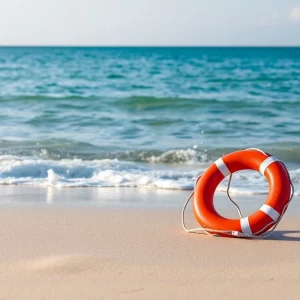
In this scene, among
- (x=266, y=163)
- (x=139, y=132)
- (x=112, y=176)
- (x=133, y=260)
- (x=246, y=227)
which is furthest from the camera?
(x=139, y=132)

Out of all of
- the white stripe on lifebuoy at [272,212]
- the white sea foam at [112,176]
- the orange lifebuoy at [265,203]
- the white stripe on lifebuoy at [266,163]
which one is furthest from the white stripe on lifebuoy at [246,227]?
the white sea foam at [112,176]

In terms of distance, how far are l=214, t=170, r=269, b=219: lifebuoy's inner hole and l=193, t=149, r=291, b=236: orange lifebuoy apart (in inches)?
27.1

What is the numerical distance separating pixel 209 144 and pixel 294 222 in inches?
199

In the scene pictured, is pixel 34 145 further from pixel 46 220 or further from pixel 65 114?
pixel 46 220

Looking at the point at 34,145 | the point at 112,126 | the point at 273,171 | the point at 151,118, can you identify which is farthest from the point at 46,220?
the point at 151,118

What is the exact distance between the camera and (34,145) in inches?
379

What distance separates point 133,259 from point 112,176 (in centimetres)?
329

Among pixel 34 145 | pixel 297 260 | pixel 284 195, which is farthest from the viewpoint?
pixel 34 145

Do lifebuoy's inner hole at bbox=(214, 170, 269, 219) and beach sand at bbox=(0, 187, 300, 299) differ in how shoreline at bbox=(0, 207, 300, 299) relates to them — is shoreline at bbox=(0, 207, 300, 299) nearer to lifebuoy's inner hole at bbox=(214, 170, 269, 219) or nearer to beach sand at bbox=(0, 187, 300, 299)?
beach sand at bbox=(0, 187, 300, 299)

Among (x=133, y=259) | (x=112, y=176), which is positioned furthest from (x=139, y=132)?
(x=133, y=259)

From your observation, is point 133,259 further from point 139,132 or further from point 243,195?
point 139,132

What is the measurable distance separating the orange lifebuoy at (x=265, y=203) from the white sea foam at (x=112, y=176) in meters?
1.66

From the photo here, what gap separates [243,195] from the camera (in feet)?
20.4

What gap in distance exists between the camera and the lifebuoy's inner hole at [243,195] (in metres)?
5.47
